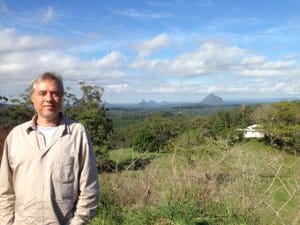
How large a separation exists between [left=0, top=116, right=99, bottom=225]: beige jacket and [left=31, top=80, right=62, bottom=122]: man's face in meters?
0.09

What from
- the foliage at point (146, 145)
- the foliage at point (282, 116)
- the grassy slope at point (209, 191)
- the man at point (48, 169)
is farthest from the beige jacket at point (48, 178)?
the foliage at point (282, 116)

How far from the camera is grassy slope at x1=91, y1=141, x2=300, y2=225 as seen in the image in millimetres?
4652

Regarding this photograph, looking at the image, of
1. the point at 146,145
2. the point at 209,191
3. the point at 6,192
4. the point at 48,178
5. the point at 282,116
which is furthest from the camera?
the point at 282,116

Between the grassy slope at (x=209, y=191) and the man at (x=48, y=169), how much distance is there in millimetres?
2137

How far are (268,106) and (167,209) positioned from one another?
125ft

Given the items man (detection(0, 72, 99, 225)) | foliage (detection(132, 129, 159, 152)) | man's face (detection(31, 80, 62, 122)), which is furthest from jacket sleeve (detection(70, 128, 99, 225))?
foliage (detection(132, 129, 159, 152))

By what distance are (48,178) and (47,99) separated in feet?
1.53

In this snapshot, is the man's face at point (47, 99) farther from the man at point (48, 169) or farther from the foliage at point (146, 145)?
the foliage at point (146, 145)

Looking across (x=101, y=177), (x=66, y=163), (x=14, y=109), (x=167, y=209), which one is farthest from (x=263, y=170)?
(x=14, y=109)

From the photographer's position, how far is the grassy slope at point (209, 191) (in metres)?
4.65

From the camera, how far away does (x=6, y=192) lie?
2.62m

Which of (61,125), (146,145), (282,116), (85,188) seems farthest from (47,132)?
(282,116)

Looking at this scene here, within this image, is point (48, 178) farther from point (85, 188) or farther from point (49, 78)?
point (49, 78)

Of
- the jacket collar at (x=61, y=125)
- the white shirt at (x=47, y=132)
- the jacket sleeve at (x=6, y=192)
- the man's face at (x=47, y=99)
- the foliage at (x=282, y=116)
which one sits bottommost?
the foliage at (x=282, y=116)
